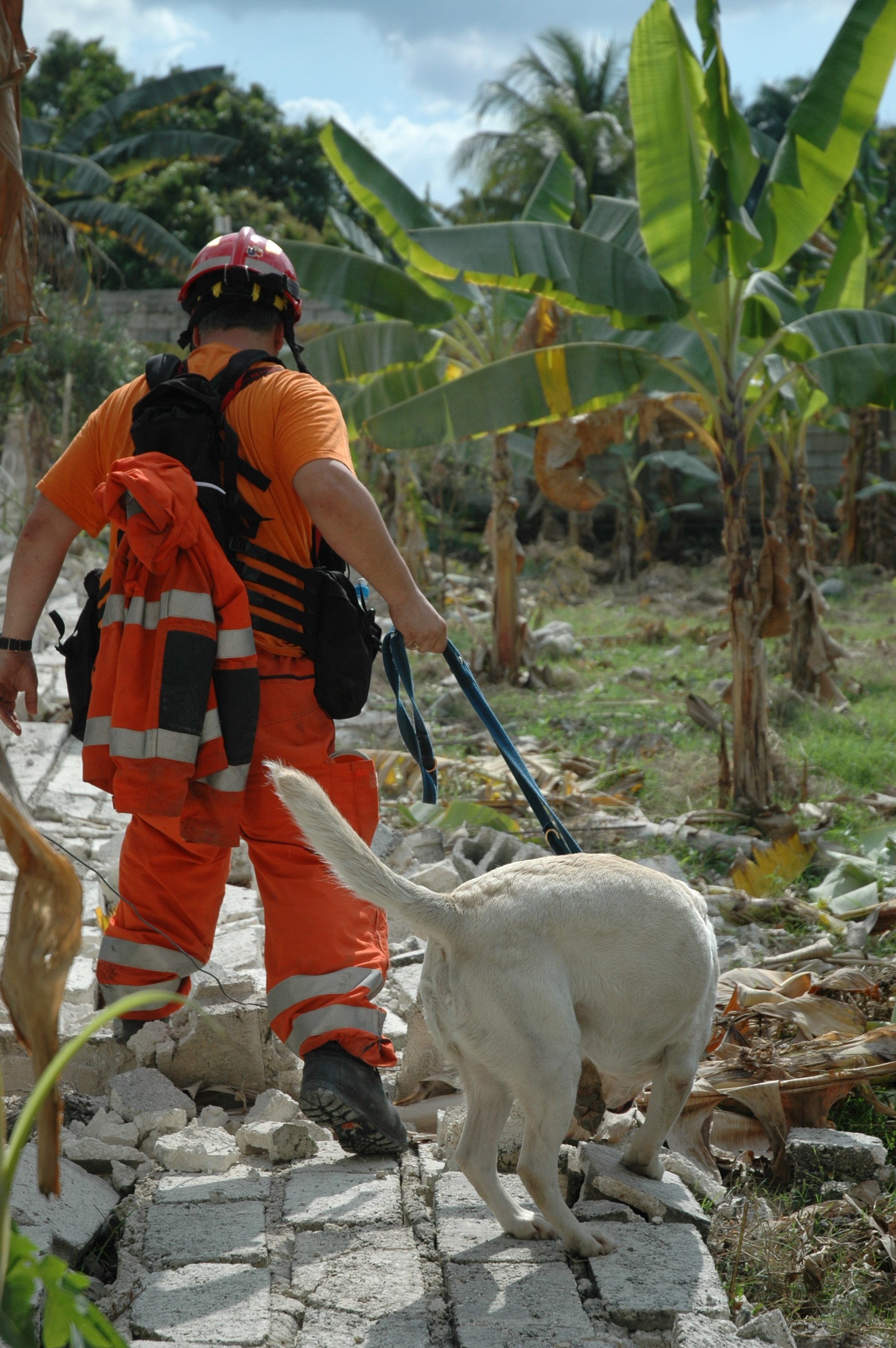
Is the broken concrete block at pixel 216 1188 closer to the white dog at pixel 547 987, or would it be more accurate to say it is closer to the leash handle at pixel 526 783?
the white dog at pixel 547 987

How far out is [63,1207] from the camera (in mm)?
2445

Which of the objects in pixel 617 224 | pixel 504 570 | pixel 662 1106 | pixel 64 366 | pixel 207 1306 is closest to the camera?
pixel 207 1306

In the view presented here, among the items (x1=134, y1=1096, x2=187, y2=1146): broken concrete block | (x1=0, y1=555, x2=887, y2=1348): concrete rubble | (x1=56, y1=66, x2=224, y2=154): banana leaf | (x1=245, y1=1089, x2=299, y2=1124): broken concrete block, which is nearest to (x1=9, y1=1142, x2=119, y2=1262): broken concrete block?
(x1=0, y1=555, x2=887, y2=1348): concrete rubble

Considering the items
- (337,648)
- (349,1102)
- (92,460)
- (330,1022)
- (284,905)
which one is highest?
(92,460)

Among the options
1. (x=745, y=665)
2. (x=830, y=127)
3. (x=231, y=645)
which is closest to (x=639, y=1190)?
(x=231, y=645)

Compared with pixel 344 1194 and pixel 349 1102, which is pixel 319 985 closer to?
pixel 349 1102

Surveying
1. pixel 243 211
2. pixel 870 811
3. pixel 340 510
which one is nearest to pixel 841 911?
pixel 870 811

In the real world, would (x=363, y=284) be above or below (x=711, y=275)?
above

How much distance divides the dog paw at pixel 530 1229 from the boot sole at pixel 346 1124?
0.43 metres

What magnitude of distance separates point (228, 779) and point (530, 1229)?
1.25m

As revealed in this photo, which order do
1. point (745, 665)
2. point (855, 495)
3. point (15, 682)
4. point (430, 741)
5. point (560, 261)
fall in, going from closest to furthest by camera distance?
point (430, 741), point (15, 682), point (560, 261), point (745, 665), point (855, 495)

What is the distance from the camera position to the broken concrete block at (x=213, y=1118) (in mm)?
3119

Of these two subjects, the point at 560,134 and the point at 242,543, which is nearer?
the point at 242,543

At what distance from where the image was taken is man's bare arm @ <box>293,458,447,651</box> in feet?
9.39
